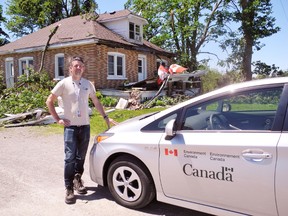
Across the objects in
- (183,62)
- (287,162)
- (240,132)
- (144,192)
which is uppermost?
(183,62)

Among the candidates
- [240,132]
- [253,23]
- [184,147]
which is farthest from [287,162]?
[253,23]

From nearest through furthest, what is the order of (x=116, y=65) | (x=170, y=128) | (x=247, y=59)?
1. (x=170, y=128)
2. (x=116, y=65)
3. (x=247, y=59)

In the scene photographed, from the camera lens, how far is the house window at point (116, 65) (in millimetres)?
19719

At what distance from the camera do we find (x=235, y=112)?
3469mm

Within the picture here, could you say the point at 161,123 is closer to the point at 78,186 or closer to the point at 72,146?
the point at 72,146

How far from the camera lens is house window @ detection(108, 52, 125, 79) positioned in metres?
19.7

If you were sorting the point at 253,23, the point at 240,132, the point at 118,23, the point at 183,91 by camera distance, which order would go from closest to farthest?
the point at 240,132
the point at 183,91
the point at 118,23
the point at 253,23

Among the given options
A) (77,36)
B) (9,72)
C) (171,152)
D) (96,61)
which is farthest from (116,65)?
(171,152)

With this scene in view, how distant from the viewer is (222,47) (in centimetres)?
3064

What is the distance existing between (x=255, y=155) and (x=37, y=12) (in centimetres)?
3938

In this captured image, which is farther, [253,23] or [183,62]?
[183,62]

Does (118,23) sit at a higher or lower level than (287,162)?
higher

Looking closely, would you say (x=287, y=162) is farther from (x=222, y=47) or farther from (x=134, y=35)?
(x=222, y=47)

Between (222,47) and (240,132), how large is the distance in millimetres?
29267
